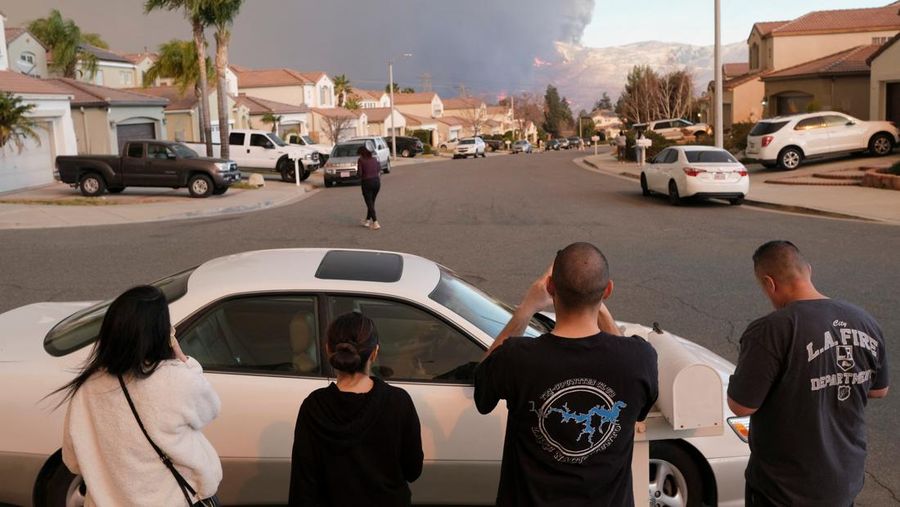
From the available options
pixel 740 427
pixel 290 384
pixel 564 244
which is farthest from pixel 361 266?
pixel 564 244

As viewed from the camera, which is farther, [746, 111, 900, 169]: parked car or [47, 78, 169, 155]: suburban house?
[47, 78, 169, 155]: suburban house

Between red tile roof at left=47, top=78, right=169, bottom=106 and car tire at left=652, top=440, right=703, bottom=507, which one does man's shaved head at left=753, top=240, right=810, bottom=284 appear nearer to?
car tire at left=652, top=440, right=703, bottom=507

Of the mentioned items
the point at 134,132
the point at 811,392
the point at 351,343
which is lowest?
the point at 811,392

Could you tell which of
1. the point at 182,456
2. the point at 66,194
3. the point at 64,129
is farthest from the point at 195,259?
the point at 64,129

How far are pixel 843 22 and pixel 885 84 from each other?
1745 cm

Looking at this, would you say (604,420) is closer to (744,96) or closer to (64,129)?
(64,129)

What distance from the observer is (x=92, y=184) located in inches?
1009

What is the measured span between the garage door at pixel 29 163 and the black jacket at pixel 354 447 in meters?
28.2

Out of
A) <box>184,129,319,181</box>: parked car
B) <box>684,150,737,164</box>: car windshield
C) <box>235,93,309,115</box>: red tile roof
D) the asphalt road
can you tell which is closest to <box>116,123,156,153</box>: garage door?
<box>184,129,319,181</box>: parked car

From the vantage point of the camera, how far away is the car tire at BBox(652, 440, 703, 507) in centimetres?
441

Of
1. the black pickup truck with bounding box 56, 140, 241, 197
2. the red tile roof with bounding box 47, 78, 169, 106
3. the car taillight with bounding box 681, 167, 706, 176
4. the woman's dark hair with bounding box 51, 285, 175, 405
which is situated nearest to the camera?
the woman's dark hair with bounding box 51, 285, 175, 405

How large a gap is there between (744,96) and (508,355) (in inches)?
1926

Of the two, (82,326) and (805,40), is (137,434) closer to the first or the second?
(82,326)

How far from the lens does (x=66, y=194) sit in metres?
26.5
